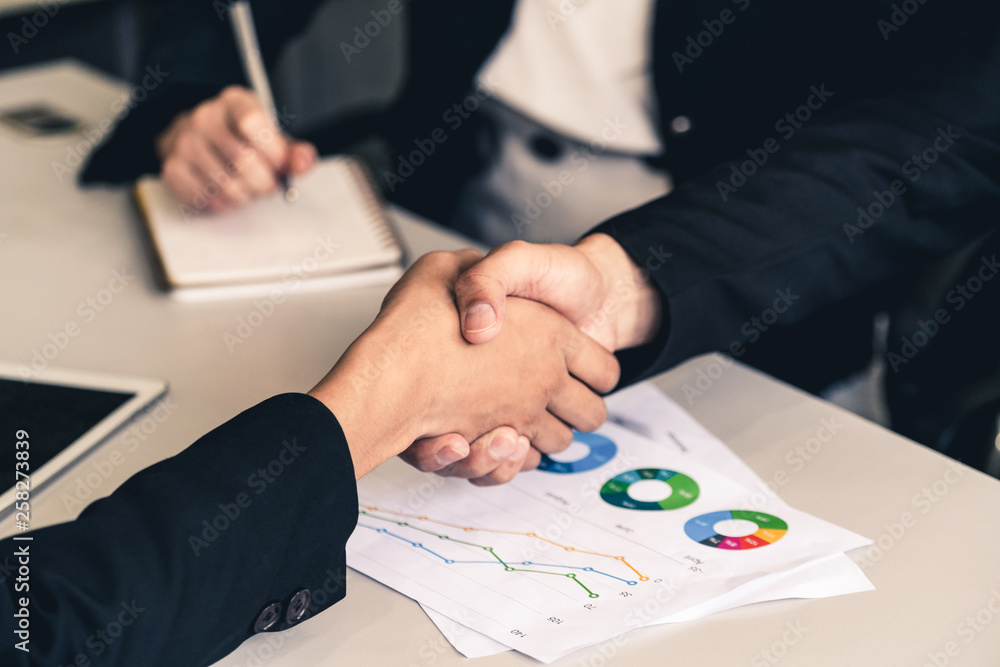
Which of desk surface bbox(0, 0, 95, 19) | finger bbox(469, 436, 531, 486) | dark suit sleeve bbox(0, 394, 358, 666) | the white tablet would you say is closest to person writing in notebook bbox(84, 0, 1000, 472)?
finger bbox(469, 436, 531, 486)

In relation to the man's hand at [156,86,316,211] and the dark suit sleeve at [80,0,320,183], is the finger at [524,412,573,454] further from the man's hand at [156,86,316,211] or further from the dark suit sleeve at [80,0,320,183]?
the dark suit sleeve at [80,0,320,183]

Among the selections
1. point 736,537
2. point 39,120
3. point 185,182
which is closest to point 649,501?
point 736,537

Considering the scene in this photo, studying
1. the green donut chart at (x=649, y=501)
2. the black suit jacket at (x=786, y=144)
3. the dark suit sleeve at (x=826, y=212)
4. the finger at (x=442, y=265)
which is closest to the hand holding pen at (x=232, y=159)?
the black suit jacket at (x=786, y=144)

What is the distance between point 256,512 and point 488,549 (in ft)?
0.56

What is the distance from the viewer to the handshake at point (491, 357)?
68 centimetres

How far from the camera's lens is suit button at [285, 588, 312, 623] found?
560 mm

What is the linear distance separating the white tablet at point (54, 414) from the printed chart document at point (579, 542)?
225 mm

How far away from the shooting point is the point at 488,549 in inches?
24.8

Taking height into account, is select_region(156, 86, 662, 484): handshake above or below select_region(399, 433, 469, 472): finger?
above

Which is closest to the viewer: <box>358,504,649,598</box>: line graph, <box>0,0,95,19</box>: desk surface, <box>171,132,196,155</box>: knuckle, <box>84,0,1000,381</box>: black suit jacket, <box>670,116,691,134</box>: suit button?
<box>358,504,649,598</box>: line graph

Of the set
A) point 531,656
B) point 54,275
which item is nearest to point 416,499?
point 531,656

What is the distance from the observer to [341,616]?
0.58 metres

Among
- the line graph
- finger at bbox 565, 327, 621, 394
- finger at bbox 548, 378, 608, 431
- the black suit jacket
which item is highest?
the black suit jacket

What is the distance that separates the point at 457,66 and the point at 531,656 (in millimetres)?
953
